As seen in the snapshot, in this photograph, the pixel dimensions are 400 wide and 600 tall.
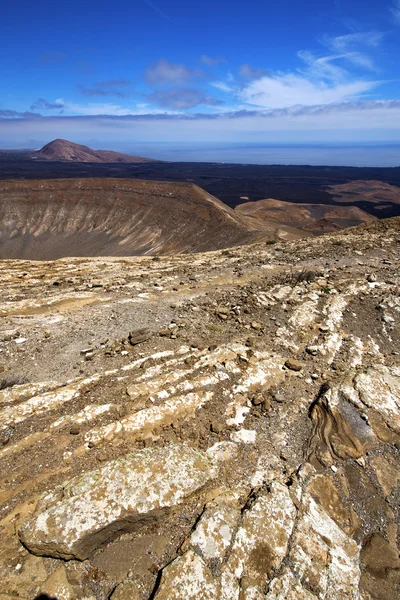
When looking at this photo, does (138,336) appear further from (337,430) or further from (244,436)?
(337,430)

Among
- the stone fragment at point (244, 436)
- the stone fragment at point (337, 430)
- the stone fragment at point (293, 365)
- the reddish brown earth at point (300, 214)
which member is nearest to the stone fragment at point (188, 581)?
the stone fragment at point (244, 436)

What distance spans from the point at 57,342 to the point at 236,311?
5.87 metres

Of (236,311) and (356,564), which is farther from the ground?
(236,311)

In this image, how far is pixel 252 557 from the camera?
4895 millimetres

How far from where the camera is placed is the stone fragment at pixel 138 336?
9266 mm

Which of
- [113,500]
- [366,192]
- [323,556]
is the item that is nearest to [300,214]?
[366,192]

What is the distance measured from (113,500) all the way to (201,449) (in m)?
1.92

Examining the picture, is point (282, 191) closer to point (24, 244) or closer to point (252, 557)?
point (24, 244)

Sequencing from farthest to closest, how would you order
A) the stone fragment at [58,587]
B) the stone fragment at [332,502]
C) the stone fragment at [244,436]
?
the stone fragment at [244,436], the stone fragment at [332,502], the stone fragment at [58,587]

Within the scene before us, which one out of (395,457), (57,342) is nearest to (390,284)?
(395,457)

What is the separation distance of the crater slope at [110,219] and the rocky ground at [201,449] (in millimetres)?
39782

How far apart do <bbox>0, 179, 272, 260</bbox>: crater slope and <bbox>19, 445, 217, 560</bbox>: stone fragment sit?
1746 inches

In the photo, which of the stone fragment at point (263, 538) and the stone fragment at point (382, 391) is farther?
the stone fragment at point (382, 391)

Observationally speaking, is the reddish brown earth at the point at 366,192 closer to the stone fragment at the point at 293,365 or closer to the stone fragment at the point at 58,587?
the stone fragment at the point at 293,365
